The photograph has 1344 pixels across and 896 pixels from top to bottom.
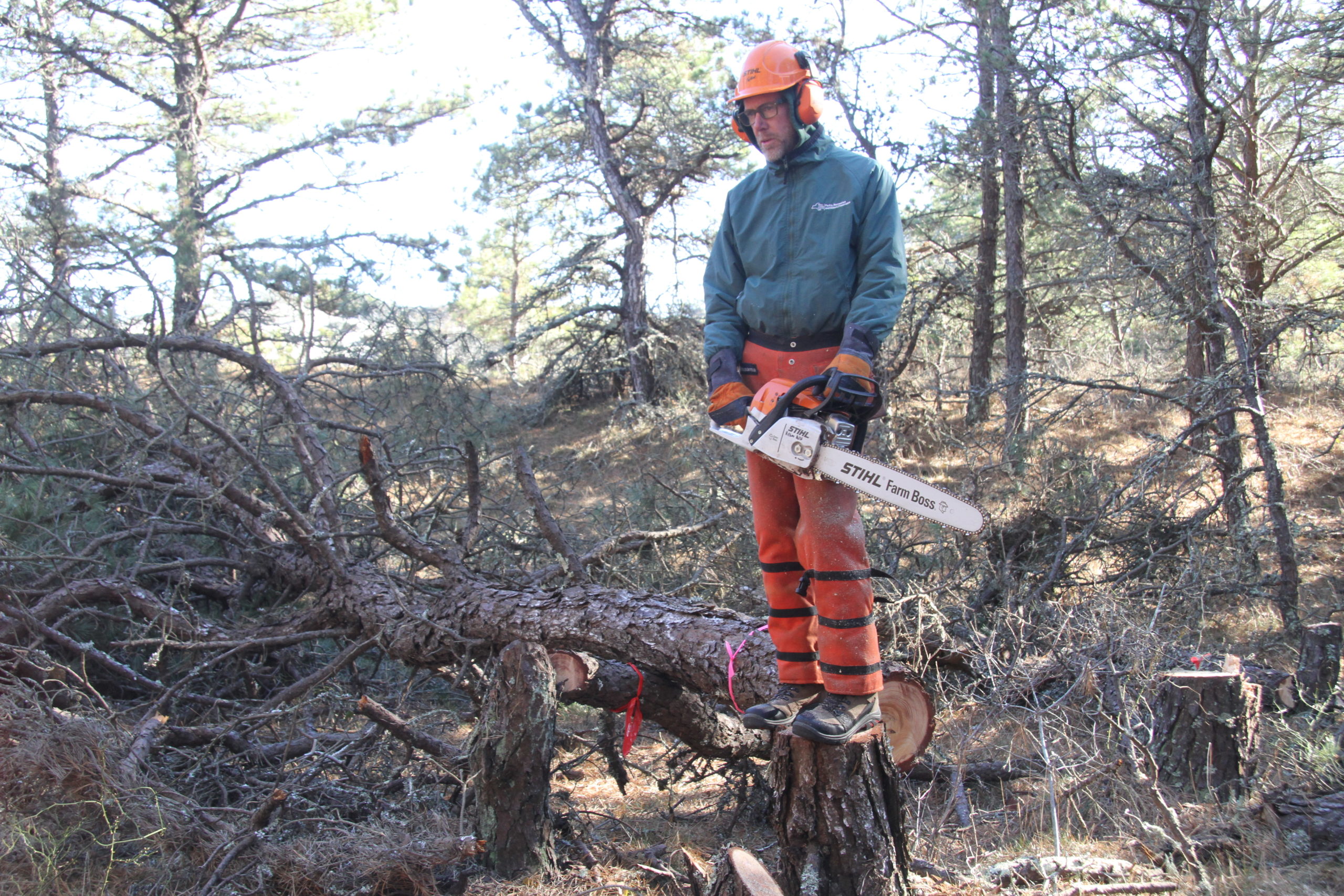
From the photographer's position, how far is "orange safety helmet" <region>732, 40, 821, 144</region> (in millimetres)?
2895

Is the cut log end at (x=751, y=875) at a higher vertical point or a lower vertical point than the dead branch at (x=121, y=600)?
lower

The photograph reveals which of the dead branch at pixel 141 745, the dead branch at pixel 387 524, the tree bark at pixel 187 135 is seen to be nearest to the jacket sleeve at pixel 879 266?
the dead branch at pixel 387 524

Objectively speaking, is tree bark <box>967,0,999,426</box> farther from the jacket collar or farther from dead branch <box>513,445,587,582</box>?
the jacket collar

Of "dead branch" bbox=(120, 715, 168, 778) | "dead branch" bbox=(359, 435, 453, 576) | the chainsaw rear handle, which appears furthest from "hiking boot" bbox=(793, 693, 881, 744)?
"dead branch" bbox=(120, 715, 168, 778)

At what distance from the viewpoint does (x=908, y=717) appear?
3.17 m

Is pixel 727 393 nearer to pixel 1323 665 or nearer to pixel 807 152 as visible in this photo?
pixel 807 152

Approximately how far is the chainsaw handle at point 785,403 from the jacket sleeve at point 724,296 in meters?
0.47

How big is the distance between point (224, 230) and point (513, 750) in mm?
11781

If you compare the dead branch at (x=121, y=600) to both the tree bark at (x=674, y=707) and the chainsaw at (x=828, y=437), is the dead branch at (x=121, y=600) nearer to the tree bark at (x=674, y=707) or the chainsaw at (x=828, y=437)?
the tree bark at (x=674, y=707)

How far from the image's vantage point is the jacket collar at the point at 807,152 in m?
3.02

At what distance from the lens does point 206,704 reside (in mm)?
4488

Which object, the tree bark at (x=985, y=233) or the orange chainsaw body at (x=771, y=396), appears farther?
the tree bark at (x=985, y=233)

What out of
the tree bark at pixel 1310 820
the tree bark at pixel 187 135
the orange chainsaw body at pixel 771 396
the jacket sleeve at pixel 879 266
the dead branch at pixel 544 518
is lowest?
the tree bark at pixel 1310 820

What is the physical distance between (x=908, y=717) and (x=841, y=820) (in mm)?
808
